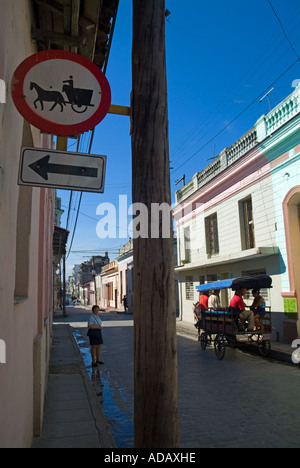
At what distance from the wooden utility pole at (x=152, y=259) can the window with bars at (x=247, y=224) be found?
40.3ft

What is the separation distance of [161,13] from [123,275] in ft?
116

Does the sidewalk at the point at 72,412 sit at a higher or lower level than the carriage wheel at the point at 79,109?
lower

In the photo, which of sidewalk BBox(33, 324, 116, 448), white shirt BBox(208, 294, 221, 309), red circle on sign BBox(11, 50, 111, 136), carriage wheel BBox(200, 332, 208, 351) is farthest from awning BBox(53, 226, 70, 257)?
red circle on sign BBox(11, 50, 111, 136)

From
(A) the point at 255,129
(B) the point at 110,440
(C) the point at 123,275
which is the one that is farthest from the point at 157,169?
(C) the point at 123,275

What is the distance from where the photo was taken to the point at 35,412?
4.68 metres

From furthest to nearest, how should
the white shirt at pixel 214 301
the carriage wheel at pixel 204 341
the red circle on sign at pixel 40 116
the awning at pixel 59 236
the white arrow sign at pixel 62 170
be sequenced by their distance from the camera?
the awning at pixel 59 236 < the white shirt at pixel 214 301 < the carriage wheel at pixel 204 341 < the red circle on sign at pixel 40 116 < the white arrow sign at pixel 62 170

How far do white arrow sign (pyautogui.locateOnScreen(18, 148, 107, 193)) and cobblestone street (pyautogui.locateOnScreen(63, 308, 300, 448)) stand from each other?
12.7ft

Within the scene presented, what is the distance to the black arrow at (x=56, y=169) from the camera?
243 centimetres

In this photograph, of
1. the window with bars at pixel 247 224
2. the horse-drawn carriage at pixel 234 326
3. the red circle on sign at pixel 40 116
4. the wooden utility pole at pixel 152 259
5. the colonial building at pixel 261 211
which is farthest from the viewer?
the window with bars at pixel 247 224

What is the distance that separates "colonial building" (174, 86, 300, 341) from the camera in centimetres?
1148

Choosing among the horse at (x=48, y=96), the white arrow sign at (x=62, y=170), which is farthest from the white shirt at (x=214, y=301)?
the horse at (x=48, y=96)

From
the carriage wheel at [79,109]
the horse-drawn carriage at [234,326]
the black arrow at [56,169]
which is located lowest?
the horse-drawn carriage at [234,326]

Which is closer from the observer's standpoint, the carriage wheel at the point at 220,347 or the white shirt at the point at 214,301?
the carriage wheel at the point at 220,347

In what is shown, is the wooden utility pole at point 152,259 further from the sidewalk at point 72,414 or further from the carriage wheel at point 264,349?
the carriage wheel at point 264,349
